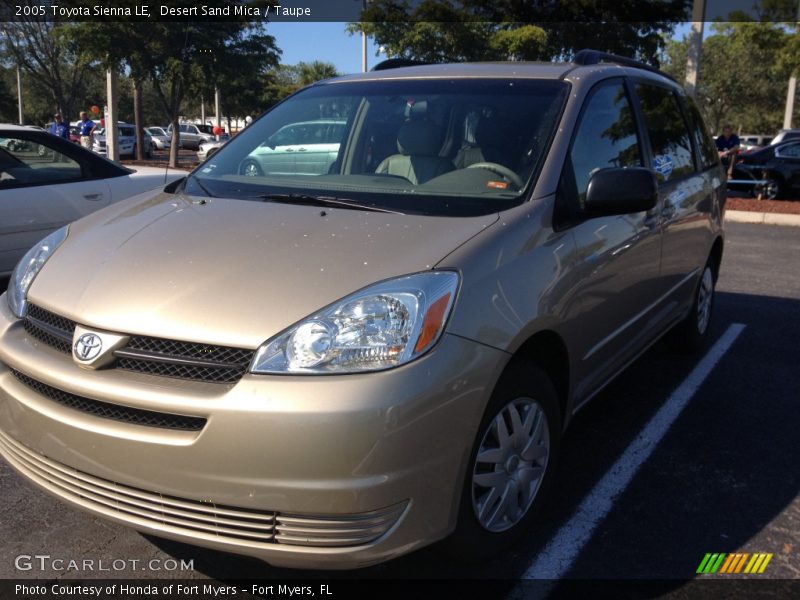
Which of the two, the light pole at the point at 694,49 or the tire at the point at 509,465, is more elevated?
the light pole at the point at 694,49

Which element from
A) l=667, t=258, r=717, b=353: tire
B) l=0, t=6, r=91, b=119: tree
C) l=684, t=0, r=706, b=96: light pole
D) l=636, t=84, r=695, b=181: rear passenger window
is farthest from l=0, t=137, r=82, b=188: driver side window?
l=0, t=6, r=91, b=119: tree

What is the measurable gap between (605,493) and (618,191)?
1.30 metres

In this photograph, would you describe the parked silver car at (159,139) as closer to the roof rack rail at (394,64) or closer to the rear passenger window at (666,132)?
the roof rack rail at (394,64)

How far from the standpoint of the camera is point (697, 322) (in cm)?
518

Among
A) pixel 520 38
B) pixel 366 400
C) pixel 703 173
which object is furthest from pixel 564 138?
pixel 520 38

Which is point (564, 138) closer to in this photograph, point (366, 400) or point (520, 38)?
point (366, 400)

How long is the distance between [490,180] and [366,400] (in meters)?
1.31

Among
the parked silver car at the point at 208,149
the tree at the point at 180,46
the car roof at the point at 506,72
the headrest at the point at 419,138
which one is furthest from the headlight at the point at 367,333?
the tree at the point at 180,46

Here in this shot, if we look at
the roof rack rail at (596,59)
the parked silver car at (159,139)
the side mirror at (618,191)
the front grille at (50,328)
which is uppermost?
the roof rack rail at (596,59)

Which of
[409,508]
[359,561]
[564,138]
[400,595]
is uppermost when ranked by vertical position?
[564,138]

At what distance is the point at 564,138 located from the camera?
10.2ft

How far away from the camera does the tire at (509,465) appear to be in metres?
2.46

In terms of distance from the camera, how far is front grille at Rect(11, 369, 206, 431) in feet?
7.06

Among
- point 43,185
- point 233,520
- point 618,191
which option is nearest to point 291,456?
point 233,520
